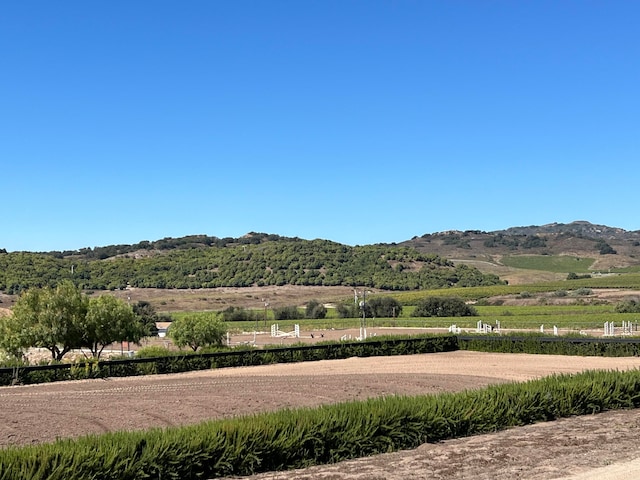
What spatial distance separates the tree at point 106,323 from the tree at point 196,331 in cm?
609

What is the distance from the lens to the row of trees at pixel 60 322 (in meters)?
39.2

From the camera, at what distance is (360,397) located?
73.5ft

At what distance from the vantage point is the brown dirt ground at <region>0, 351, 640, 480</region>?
39.7 feet

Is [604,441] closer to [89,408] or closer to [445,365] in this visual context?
[89,408]

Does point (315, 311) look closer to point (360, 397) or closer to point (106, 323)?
point (106, 323)

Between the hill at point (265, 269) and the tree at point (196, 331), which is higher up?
the hill at point (265, 269)

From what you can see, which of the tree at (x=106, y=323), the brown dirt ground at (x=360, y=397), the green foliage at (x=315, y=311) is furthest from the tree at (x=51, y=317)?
the green foliage at (x=315, y=311)

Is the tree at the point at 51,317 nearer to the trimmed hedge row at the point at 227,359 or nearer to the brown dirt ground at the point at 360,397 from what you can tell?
the trimmed hedge row at the point at 227,359

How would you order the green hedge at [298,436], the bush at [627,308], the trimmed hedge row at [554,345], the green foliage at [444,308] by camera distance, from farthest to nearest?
the green foliage at [444,308] < the bush at [627,308] < the trimmed hedge row at [554,345] < the green hedge at [298,436]

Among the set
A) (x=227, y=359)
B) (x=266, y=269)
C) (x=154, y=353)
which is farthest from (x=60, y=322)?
(x=266, y=269)

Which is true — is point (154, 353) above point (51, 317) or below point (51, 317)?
below

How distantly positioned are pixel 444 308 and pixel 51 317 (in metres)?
Answer: 59.6

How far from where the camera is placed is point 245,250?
596 feet

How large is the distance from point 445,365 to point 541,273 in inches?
6811
